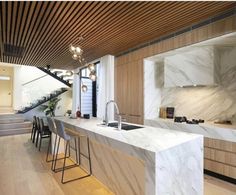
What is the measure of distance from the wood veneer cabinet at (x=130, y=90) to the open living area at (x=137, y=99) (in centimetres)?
3

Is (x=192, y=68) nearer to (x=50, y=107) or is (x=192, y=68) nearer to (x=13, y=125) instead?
(x=13, y=125)

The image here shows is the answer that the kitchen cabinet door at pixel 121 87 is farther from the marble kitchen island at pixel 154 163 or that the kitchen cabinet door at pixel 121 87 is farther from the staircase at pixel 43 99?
the staircase at pixel 43 99

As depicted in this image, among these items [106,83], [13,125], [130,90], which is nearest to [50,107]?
[13,125]

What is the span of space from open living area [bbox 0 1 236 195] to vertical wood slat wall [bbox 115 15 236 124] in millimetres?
20

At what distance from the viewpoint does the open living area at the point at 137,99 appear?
197 centimetres

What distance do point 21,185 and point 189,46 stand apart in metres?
3.84

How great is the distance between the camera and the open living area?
197cm

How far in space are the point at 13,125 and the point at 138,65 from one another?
19.9 feet

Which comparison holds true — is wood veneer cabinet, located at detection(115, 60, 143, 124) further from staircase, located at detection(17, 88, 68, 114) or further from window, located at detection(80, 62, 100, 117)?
staircase, located at detection(17, 88, 68, 114)

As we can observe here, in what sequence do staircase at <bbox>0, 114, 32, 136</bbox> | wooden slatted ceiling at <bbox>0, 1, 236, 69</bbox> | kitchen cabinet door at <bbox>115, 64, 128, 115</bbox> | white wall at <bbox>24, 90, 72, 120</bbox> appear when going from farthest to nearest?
white wall at <bbox>24, 90, 72, 120</bbox>, staircase at <bbox>0, 114, 32, 136</bbox>, kitchen cabinet door at <bbox>115, 64, 128, 115</bbox>, wooden slatted ceiling at <bbox>0, 1, 236, 69</bbox>

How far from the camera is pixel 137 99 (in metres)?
4.37

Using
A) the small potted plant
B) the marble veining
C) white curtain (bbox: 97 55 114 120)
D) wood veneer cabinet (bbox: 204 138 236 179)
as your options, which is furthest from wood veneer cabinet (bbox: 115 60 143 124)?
the small potted plant

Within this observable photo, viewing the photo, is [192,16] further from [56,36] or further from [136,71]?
[56,36]

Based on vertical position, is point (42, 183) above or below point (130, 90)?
below
